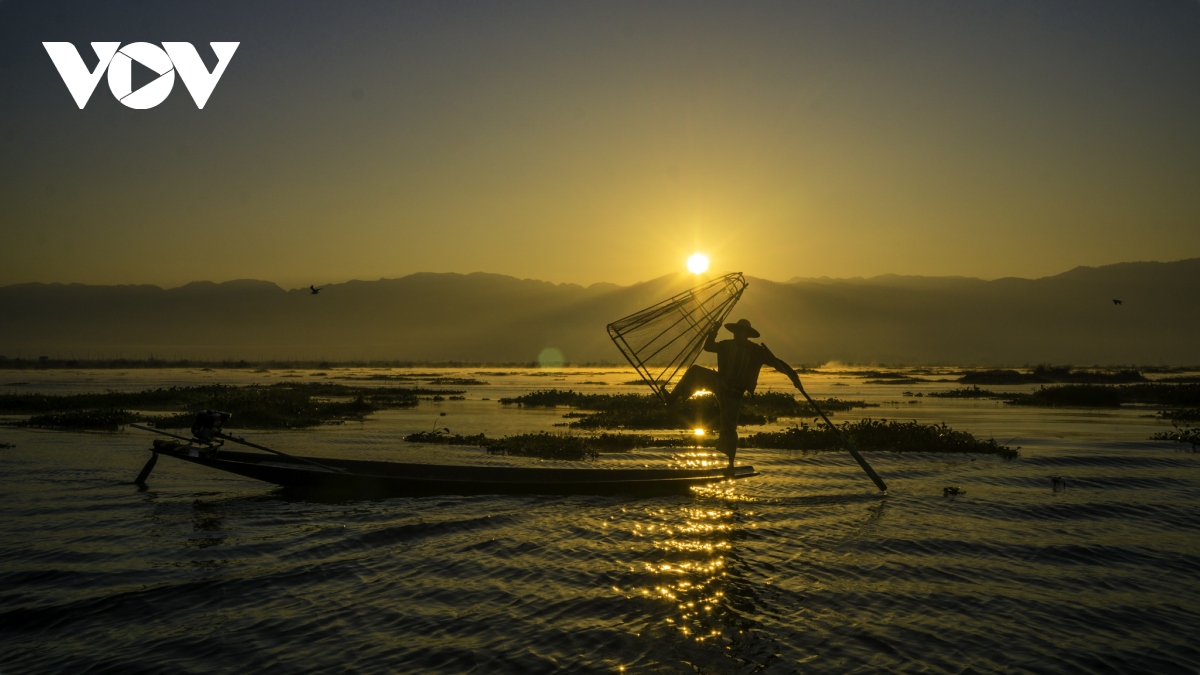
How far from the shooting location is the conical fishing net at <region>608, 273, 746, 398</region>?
55.6 ft

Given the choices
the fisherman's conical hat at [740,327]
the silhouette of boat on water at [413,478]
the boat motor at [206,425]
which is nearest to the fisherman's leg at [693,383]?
the fisherman's conical hat at [740,327]

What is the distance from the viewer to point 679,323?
1762 cm

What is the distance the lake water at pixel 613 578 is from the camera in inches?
324

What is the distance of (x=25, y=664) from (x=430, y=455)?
15.9 m

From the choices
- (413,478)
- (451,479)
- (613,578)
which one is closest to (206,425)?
(413,478)

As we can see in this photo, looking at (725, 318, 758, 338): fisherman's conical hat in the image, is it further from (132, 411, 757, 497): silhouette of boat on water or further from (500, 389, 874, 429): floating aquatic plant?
(500, 389, 874, 429): floating aquatic plant

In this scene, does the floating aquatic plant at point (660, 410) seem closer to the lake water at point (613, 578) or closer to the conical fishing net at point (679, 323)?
the conical fishing net at point (679, 323)

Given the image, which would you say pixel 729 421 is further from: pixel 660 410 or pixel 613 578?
pixel 660 410

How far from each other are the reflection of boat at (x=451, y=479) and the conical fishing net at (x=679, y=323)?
212 centimetres

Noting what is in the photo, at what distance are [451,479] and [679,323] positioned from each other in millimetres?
6358

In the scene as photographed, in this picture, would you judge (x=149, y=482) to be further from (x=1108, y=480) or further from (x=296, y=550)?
(x=1108, y=480)

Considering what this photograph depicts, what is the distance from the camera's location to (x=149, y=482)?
60.7 feet

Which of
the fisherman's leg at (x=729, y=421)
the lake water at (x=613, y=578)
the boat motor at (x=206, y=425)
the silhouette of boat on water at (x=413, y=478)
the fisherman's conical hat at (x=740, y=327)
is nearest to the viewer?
the lake water at (x=613, y=578)

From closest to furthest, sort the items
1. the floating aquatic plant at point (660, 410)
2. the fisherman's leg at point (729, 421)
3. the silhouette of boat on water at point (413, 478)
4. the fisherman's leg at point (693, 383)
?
the silhouette of boat on water at point (413, 478) < the fisherman's leg at point (693, 383) < the fisherman's leg at point (729, 421) < the floating aquatic plant at point (660, 410)
